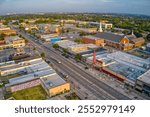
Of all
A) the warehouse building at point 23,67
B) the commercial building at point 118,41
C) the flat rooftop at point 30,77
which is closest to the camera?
the flat rooftop at point 30,77

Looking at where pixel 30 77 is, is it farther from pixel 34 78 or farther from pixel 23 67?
pixel 23 67

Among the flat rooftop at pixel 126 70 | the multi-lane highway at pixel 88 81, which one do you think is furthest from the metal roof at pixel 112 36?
the multi-lane highway at pixel 88 81

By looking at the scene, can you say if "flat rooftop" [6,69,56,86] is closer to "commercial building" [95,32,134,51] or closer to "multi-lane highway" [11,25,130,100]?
"multi-lane highway" [11,25,130,100]

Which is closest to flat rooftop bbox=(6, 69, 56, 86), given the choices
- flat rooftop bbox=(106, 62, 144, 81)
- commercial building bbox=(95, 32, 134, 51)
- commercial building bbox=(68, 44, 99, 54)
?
flat rooftop bbox=(106, 62, 144, 81)

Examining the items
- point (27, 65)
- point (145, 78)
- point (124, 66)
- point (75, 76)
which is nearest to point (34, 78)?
point (27, 65)

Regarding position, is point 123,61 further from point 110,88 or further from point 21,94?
point 21,94

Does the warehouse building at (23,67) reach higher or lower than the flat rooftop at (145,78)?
lower

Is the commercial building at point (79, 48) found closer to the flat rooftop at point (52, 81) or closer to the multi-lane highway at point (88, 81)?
the multi-lane highway at point (88, 81)
